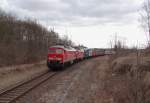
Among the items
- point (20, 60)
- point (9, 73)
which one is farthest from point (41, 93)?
point (20, 60)

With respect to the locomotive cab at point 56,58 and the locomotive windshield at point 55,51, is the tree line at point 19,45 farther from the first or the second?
the locomotive windshield at point 55,51

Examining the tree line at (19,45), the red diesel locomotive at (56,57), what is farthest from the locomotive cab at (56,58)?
the tree line at (19,45)

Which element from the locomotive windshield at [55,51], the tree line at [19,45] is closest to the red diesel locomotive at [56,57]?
the locomotive windshield at [55,51]

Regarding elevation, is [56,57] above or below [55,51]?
below

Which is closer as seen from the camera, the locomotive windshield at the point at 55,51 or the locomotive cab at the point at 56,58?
the locomotive cab at the point at 56,58

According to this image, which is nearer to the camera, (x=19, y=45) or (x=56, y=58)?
(x=56, y=58)

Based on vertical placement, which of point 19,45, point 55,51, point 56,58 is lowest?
point 56,58

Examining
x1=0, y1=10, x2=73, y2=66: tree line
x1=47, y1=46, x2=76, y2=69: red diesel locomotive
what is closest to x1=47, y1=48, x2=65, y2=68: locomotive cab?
x1=47, y1=46, x2=76, y2=69: red diesel locomotive

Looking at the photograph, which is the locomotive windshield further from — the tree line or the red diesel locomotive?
the tree line

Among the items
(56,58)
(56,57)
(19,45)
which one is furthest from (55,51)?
(19,45)

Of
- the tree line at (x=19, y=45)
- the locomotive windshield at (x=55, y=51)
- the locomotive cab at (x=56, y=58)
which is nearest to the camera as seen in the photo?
the locomotive cab at (x=56, y=58)

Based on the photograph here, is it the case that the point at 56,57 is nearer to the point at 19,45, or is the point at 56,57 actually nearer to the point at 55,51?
the point at 55,51

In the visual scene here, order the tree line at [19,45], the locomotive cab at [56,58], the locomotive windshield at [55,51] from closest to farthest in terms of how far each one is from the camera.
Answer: the locomotive cab at [56,58] < the locomotive windshield at [55,51] < the tree line at [19,45]

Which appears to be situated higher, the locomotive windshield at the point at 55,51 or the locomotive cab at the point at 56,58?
the locomotive windshield at the point at 55,51
